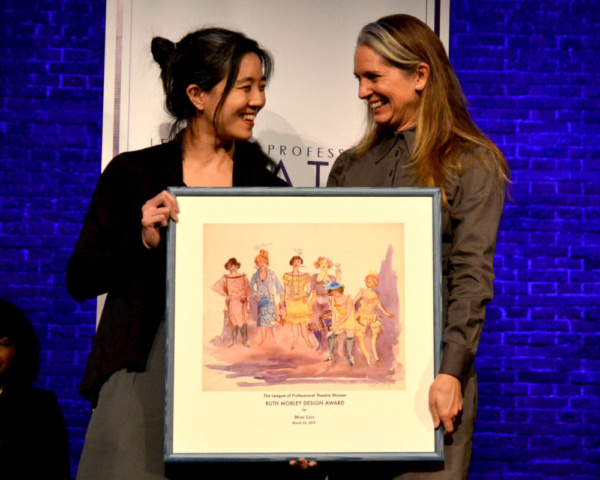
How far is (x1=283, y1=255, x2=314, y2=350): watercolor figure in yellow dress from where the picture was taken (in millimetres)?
1844

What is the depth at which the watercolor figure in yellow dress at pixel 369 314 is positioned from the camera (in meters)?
1.83

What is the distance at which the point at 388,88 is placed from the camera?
6.75 feet

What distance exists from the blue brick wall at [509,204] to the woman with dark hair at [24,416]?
678 mm

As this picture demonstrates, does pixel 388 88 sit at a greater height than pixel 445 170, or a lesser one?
greater

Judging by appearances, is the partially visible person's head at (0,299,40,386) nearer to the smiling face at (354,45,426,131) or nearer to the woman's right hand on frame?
the woman's right hand on frame

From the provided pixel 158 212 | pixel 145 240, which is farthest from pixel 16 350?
pixel 158 212

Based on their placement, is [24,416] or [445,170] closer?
[445,170]

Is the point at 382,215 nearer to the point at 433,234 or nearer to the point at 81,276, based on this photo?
the point at 433,234

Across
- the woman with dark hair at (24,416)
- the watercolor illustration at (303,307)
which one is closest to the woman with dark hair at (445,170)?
the watercolor illustration at (303,307)

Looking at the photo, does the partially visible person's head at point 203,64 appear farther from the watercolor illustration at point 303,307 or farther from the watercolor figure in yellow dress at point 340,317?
the watercolor figure in yellow dress at point 340,317

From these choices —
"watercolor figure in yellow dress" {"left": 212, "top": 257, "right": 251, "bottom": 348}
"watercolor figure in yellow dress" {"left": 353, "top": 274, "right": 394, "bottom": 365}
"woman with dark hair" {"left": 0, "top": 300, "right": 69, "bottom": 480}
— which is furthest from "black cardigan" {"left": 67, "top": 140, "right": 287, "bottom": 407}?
"woman with dark hair" {"left": 0, "top": 300, "right": 69, "bottom": 480}

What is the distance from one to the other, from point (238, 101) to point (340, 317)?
73 cm

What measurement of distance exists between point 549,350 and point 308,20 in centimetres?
198

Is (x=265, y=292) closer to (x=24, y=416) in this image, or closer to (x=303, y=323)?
(x=303, y=323)
